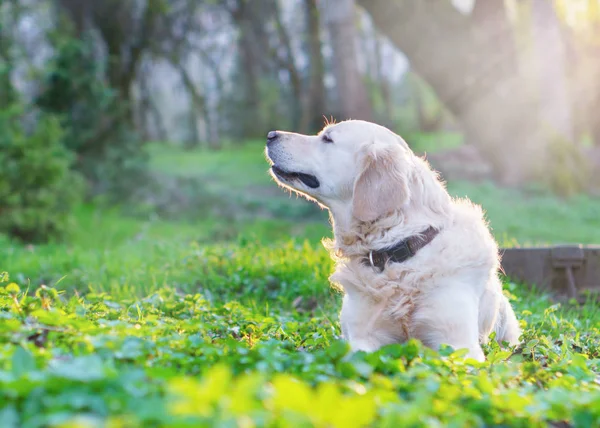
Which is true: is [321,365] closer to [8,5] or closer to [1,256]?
[1,256]

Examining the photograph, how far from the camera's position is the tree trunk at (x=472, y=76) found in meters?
12.2

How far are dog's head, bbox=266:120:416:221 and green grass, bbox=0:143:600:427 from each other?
2.65 ft

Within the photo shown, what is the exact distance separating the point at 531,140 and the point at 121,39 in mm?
11174

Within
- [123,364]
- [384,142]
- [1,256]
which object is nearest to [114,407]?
[123,364]

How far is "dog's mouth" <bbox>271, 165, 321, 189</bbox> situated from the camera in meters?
3.95

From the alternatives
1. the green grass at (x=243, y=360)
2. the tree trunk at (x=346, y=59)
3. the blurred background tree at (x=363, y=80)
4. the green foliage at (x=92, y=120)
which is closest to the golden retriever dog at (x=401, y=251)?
the green grass at (x=243, y=360)

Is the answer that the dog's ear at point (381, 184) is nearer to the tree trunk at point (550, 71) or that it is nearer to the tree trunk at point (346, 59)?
the tree trunk at point (346, 59)

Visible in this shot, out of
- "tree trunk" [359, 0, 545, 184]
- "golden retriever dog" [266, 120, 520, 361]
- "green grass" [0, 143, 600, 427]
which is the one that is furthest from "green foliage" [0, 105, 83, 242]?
"tree trunk" [359, 0, 545, 184]

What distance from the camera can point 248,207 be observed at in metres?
12.0

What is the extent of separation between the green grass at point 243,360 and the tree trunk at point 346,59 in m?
5.45

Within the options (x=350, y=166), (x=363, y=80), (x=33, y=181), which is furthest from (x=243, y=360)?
(x=363, y=80)

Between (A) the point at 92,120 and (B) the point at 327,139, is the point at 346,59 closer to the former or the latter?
(A) the point at 92,120

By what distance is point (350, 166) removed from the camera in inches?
151

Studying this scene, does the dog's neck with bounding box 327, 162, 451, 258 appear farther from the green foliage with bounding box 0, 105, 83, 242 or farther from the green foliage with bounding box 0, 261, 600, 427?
the green foliage with bounding box 0, 105, 83, 242
